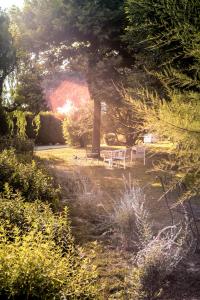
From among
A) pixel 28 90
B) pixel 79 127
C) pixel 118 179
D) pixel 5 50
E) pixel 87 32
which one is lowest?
pixel 118 179

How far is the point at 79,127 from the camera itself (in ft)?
91.5

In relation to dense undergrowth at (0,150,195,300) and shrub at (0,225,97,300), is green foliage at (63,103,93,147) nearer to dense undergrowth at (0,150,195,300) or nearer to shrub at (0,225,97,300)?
dense undergrowth at (0,150,195,300)

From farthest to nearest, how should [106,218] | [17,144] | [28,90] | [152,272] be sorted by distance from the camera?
[28,90]
[17,144]
[106,218]
[152,272]

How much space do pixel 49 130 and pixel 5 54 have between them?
14432 millimetres

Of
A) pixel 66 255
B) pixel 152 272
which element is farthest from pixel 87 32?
pixel 152 272

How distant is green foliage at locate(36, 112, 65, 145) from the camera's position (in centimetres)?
3034

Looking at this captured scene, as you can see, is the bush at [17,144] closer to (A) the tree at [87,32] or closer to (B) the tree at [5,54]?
(B) the tree at [5,54]

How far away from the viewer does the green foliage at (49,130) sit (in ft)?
Result: 99.6

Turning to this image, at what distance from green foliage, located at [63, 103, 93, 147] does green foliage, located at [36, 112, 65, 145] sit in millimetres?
2594

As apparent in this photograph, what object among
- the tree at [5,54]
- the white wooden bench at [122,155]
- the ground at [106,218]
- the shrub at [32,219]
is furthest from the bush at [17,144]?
the shrub at [32,219]

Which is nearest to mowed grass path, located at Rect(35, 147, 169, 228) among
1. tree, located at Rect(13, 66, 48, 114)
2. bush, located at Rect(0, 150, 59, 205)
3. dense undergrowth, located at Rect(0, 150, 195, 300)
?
dense undergrowth, located at Rect(0, 150, 195, 300)

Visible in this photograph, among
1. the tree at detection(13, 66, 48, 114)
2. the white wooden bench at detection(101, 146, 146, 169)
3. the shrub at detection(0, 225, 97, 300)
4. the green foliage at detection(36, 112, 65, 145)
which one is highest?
the tree at detection(13, 66, 48, 114)

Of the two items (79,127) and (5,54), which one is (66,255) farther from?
(79,127)

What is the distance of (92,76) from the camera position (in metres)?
18.8
